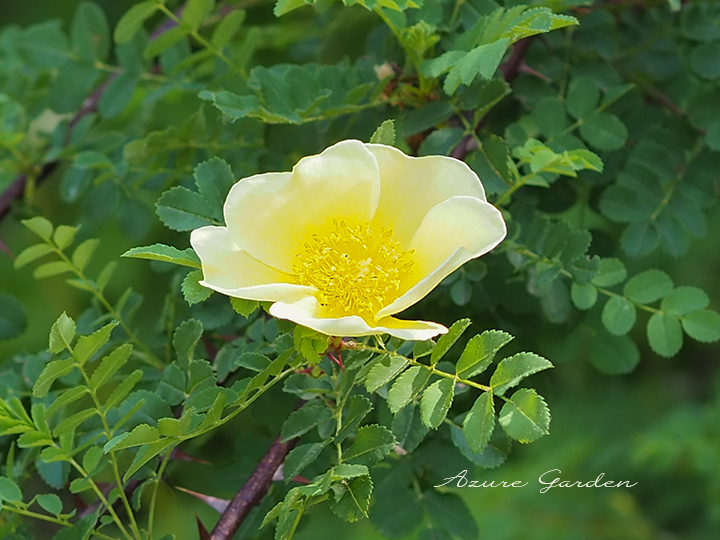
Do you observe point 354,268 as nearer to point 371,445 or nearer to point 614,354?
point 371,445

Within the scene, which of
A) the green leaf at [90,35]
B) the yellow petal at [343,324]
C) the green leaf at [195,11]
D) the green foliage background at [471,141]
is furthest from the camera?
the green leaf at [90,35]

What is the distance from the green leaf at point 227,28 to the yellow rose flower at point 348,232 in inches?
13.9

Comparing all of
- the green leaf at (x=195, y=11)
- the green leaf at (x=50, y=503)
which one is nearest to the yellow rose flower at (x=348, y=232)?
the green leaf at (x=50, y=503)

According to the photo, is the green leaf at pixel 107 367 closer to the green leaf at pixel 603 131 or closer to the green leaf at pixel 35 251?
the green leaf at pixel 35 251

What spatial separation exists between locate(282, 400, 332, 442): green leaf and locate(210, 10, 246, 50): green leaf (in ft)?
1.48

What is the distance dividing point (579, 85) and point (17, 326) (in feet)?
2.09

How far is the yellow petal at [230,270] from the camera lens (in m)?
0.48

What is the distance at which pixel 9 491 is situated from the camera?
0.54 meters

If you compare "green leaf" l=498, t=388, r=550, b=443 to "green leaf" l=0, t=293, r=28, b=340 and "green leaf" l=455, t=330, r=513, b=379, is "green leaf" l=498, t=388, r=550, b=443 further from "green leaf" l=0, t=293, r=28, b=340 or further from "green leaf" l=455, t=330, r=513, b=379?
"green leaf" l=0, t=293, r=28, b=340

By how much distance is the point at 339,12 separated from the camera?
95cm

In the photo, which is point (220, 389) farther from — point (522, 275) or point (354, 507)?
point (522, 275)

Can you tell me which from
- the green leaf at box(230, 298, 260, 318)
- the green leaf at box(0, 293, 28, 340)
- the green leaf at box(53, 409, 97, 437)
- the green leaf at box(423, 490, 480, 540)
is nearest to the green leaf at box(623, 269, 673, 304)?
the green leaf at box(423, 490, 480, 540)

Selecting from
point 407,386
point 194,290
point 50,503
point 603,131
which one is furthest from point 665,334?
point 50,503

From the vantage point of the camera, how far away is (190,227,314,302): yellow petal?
477 mm
